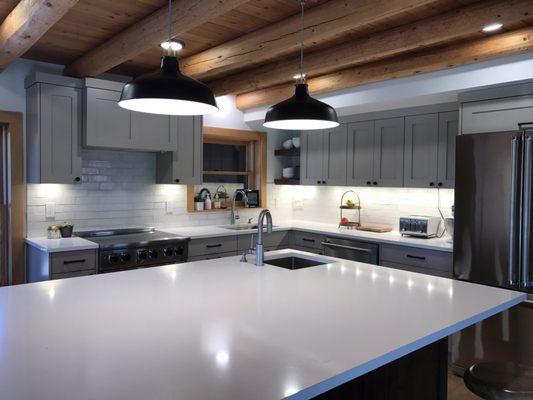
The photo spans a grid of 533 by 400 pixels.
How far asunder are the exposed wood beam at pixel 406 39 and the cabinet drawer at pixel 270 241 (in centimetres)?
160

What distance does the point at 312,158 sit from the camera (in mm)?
5539

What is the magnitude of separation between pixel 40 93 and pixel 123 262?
1.59 meters

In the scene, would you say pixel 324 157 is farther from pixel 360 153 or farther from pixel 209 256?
pixel 209 256

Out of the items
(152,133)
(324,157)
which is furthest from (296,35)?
(324,157)

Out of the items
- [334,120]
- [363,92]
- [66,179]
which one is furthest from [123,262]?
[363,92]

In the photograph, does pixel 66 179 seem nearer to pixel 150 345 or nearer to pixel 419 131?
pixel 150 345

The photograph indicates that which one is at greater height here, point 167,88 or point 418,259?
point 167,88

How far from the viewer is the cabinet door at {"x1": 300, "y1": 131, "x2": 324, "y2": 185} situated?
5.43 m

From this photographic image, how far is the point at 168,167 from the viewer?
15.4ft

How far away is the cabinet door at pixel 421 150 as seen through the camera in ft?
14.2

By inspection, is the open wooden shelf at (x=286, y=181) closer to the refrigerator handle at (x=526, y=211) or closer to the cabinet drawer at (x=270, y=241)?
the cabinet drawer at (x=270, y=241)

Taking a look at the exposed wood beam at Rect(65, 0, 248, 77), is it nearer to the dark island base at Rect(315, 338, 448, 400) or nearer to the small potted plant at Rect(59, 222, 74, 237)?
the small potted plant at Rect(59, 222, 74, 237)

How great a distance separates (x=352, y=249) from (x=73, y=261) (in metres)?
2.59

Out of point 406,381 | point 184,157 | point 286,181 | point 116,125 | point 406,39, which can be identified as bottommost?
point 406,381
